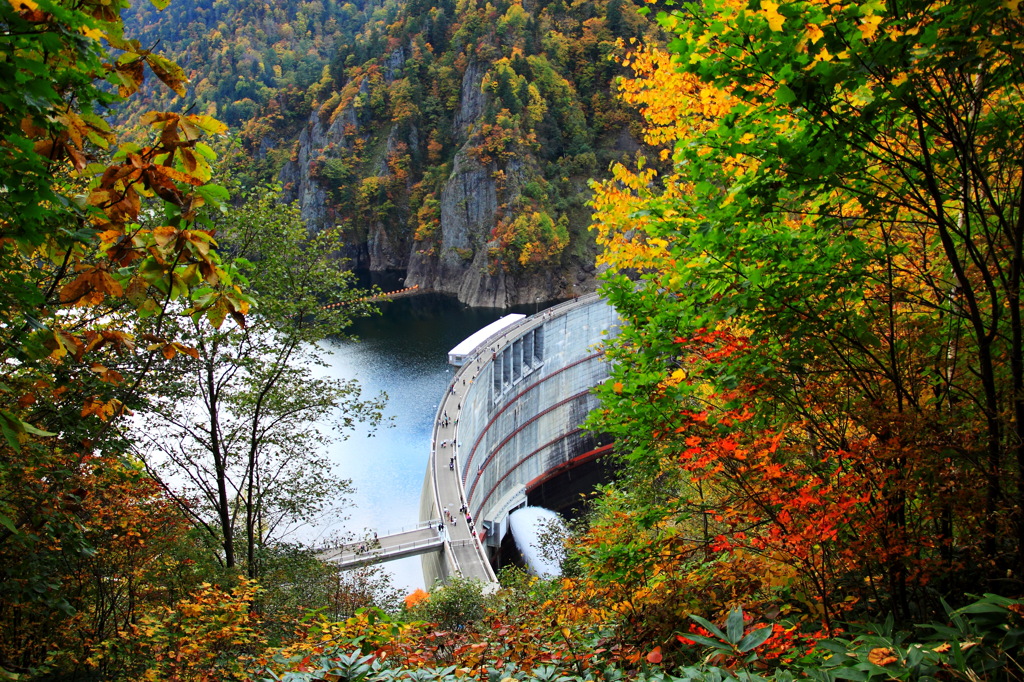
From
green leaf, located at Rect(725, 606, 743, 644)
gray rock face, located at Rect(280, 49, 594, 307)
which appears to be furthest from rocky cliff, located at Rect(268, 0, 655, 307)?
green leaf, located at Rect(725, 606, 743, 644)

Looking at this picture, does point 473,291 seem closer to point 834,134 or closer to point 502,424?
point 502,424

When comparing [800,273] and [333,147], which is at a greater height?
[333,147]

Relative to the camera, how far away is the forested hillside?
68.7 metres

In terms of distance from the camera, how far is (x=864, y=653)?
9.32ft

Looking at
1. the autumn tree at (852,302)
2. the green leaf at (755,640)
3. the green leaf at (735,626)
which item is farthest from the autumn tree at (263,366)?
the green leaf at (755,640)

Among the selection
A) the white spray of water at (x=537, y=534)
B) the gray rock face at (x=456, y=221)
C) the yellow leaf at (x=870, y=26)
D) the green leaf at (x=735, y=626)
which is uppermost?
the gray rock face at (x=456, y=221)

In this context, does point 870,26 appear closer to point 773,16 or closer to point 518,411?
point 773,16

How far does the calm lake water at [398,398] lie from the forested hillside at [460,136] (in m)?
7.95

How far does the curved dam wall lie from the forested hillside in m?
22.9

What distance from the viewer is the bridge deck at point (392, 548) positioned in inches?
774

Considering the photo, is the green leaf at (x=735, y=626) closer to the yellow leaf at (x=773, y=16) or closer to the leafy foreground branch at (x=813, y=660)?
the leafy foreground branch at (x=813, y=660)

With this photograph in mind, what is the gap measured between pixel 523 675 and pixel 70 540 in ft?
9.28

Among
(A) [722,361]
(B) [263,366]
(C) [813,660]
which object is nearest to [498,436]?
(B) [263,366]

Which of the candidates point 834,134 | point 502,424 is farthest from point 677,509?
point 502,424
